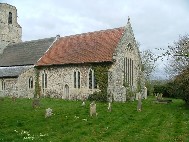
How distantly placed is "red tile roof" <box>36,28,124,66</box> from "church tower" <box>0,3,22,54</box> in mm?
11832

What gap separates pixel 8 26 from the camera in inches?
1900

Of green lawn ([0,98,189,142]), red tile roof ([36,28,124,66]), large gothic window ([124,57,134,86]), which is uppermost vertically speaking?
red tile roof ([36,28,124,66])

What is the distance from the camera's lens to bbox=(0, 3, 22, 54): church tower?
155ft

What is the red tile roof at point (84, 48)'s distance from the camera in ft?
106

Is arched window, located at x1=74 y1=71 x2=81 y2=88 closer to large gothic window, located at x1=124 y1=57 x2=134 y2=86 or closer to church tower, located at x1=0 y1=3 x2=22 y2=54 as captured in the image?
large gothic window, located at x1=124 y1=57 x2=134 y2=86

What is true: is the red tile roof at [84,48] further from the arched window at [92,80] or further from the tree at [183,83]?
the tree at [183,83]

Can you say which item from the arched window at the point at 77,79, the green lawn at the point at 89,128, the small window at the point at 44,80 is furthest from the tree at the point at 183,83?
the small window at the point at 44,80

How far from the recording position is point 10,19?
48625 mm

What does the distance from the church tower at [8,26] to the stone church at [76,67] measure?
238 inches

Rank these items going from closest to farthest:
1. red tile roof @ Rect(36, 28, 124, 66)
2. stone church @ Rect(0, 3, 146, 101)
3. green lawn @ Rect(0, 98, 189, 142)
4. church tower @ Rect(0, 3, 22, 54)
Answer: green lawn @ Rect(0, 98, 189, 142), stone church @ Rect(0, 3, 146, 101), red tile roof @ Rect(36, 28, 124, 66), church tower @ Rect(0, 3, 22, 54)

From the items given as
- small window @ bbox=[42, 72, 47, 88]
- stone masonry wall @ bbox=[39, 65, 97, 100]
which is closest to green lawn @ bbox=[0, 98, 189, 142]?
stone masonry wall @ bbox=[39, 65, 97, 100]

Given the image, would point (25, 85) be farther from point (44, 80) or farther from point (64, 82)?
point (64, 82)

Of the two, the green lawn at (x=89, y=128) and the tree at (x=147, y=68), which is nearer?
the green lawn at (x=89, y=128)

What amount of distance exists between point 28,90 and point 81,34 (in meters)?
9.77
